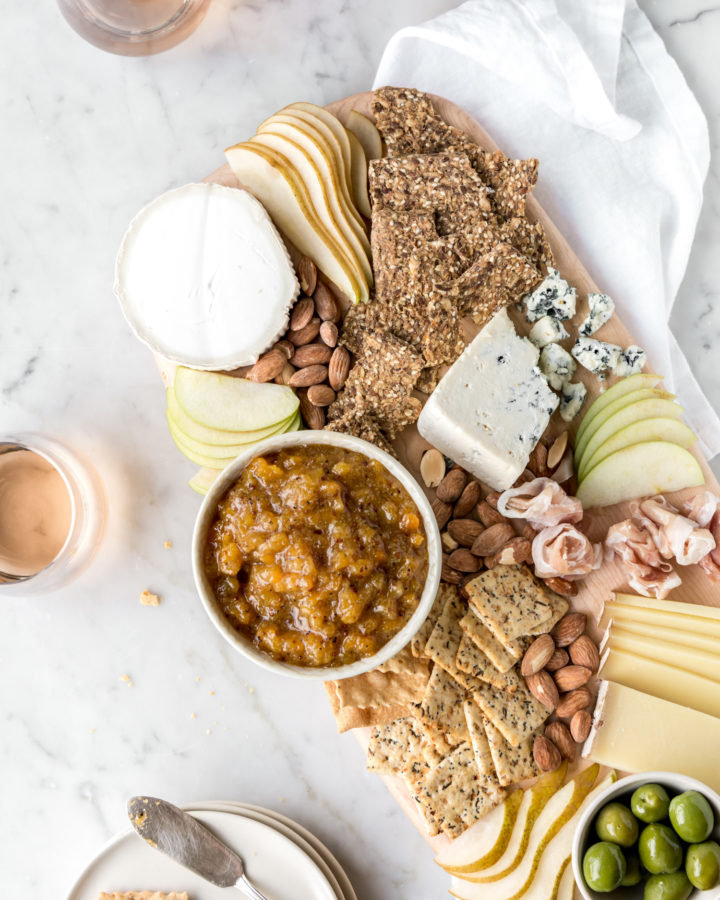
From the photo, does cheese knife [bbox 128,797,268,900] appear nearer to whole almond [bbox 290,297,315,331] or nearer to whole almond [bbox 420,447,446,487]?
whole almond [bbox 420,447,446,487]

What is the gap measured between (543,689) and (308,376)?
113 cm

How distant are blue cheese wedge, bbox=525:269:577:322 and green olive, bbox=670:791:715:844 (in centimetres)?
133

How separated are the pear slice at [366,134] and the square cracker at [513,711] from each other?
1.59 meters

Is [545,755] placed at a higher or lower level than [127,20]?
lower

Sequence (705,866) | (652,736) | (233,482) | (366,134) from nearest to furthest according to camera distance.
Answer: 1. (705,866)
2. (233,482)
3. (652,736)
4. (366,134)

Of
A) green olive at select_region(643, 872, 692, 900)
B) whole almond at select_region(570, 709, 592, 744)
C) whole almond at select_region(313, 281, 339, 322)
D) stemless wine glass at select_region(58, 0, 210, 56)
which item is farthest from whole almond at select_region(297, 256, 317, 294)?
green olive at select_region(643, 872, 692, 900)

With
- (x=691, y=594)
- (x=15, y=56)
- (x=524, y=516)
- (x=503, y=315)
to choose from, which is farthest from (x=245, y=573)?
(x=15, y=56)

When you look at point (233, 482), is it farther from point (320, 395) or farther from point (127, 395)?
point (127, 395)

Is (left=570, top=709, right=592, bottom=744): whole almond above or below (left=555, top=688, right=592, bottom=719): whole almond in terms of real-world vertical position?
below

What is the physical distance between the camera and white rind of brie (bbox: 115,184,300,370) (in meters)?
2.34

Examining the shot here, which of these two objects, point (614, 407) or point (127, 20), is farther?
point (127, 20)

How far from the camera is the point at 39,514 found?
255 centimetres

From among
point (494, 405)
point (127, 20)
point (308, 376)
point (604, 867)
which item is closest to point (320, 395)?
point (308, 376)

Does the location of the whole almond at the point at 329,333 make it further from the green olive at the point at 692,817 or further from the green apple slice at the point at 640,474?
the green olive at the point at 692,817
